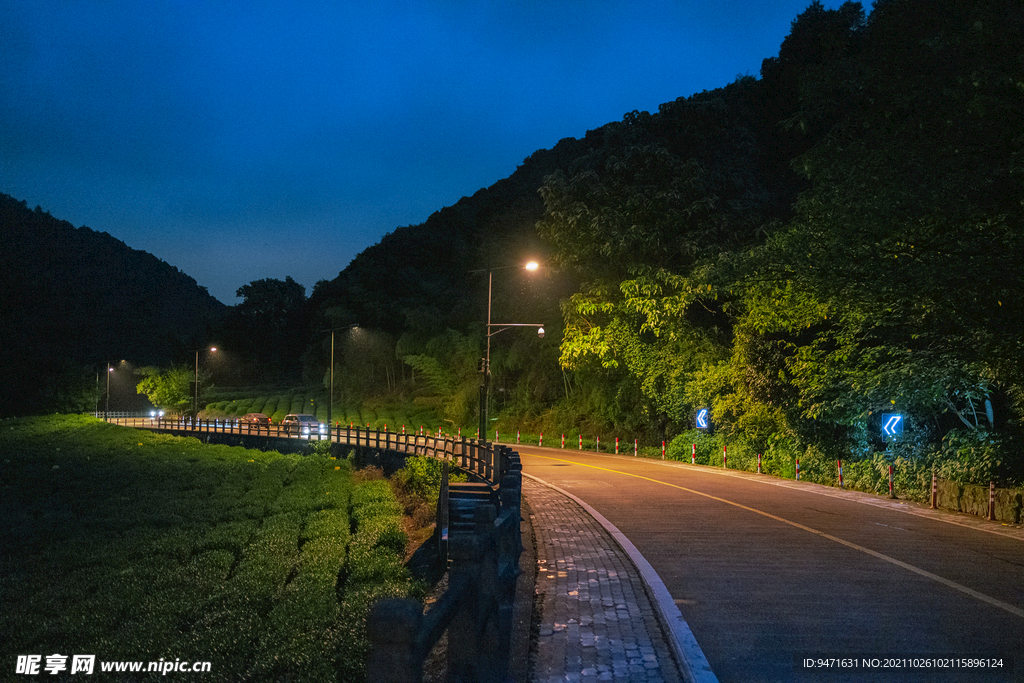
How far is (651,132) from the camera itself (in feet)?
135

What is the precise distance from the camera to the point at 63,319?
424 ft

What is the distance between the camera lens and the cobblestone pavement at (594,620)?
18.2 feet

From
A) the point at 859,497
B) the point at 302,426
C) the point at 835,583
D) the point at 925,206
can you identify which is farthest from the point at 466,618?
the point at 302,426

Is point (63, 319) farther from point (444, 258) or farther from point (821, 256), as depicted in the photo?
point (821, 256)

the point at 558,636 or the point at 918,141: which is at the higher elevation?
the point at 918,141

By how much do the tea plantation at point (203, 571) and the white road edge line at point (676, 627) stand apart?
3015mm

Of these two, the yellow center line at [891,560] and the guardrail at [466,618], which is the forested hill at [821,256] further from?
the guardrail at [466,618]

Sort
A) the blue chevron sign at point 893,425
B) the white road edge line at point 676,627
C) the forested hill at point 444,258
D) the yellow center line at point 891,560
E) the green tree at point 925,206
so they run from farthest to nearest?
the forested hill at point 444,258 → the blue chevron sign at point 893,425 → the green tree at point 925,206 → the yellow center line at point 891,560 → the white road edge line at point 676,627

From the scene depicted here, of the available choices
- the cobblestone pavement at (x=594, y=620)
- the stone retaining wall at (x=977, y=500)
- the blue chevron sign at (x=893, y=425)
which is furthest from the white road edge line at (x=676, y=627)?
the blue chevron sign at (x=893, y=425)

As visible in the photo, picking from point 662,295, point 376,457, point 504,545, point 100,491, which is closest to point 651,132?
point 662,295

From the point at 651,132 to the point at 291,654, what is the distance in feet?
126

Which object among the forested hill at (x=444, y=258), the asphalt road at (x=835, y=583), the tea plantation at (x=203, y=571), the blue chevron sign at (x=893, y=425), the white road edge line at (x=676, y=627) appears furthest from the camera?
the forested hill at (x=444, y=258)

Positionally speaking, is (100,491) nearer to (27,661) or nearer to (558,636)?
(27,661)

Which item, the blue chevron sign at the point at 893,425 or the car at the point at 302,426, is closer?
the blue chevron sign at the point at 893,425
